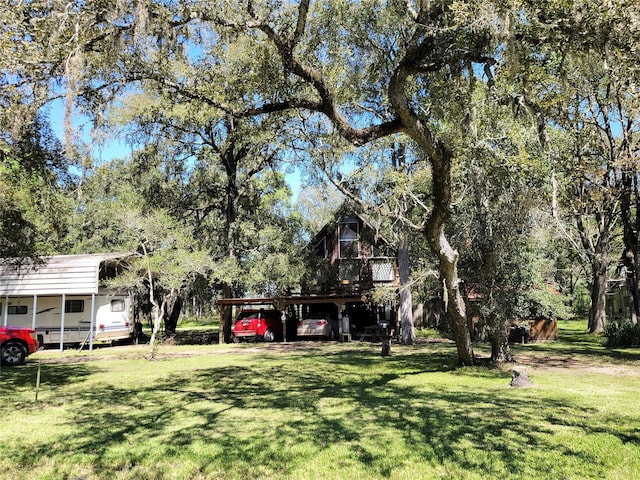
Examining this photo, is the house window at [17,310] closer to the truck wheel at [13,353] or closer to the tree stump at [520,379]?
the truck wheel at [13,353]

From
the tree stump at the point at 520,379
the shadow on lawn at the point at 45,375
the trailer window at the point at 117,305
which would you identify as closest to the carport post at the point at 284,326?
the trailer window at the point at 117,305

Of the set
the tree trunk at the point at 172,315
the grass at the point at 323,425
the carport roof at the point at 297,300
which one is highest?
the carport roof at the point at 297,300

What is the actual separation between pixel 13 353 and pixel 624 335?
20.9 m

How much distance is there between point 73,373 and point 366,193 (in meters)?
11.6

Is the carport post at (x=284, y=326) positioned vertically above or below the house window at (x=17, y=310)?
below

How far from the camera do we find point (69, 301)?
2178 cm

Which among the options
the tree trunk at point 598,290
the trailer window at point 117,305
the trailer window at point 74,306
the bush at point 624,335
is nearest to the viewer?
the bush at point 624,335

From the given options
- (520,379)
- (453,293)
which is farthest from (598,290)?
(520,379)

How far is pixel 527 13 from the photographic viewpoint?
247 inches

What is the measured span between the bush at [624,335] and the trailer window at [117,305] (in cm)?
2140

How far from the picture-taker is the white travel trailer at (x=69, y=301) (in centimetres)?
1998

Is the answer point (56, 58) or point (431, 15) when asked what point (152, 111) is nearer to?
point (56, 58)

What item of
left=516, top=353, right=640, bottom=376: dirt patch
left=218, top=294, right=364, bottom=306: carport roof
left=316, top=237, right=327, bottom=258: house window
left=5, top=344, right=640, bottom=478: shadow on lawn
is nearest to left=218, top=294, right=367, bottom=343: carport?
left=218, top=294, right=364, bottom=306: carport roof

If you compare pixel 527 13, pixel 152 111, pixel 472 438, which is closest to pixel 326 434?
pixel 472 438
